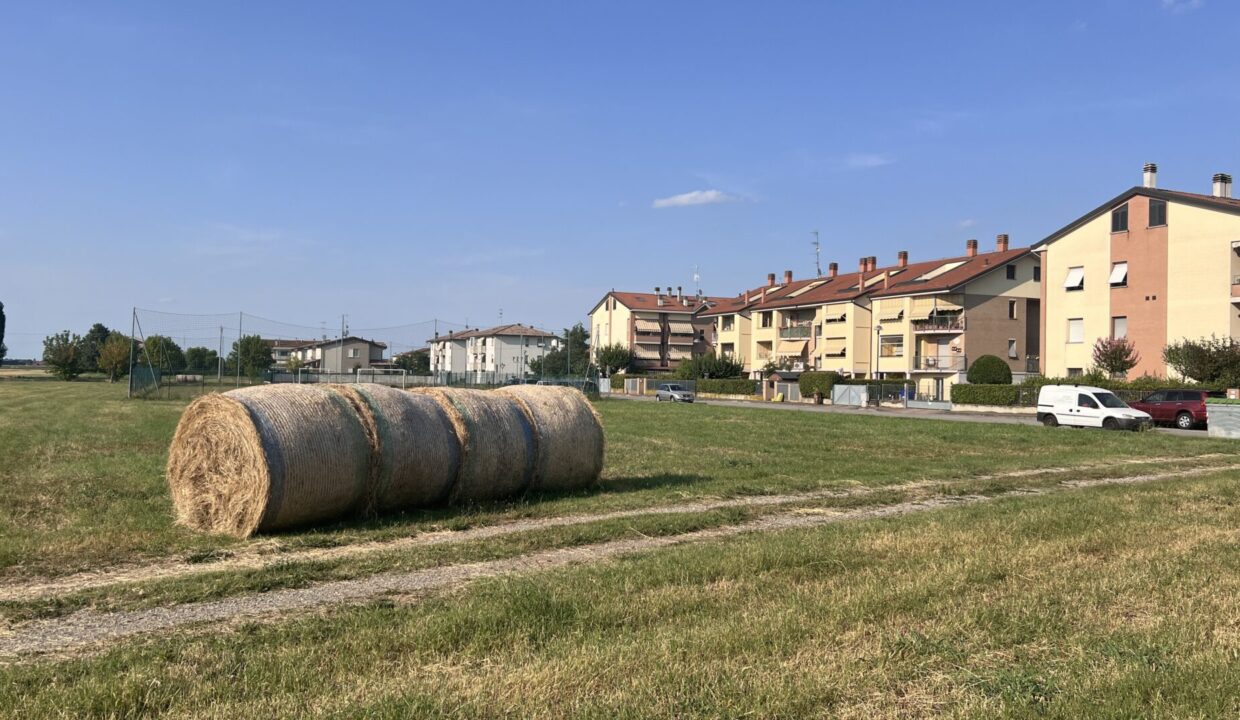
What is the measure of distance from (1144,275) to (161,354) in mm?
53608

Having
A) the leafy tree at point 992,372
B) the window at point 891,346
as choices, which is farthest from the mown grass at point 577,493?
the window at point 891,346

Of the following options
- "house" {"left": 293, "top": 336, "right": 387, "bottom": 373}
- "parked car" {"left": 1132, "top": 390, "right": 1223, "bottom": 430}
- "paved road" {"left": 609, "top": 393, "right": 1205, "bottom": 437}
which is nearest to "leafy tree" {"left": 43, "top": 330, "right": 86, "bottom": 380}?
"house" {"left": 293, "top": 336, "right": 387, "bottom": 373}

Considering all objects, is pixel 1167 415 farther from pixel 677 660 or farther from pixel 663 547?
pixel 677 660

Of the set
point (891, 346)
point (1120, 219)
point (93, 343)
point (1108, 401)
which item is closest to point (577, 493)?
point (1108, 401)

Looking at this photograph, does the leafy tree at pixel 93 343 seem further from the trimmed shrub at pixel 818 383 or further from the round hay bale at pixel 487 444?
the round hay bale at pixel 487 444

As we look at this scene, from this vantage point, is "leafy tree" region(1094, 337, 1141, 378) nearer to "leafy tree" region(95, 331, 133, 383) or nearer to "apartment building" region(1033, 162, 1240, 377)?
"apartment building" region(1033, 162, 1240, 377)

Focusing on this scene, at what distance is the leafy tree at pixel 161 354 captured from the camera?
4666 cm

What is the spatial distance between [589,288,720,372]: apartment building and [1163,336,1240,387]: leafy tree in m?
69.9

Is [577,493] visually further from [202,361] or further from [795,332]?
[795,332]

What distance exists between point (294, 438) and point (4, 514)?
366 cm

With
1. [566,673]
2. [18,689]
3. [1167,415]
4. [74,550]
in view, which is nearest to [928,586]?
[566,673]

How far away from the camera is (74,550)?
336 inches

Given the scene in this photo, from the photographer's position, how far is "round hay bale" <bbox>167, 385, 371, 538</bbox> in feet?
31.9

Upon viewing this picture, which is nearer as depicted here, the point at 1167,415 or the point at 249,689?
the point at 249,689
